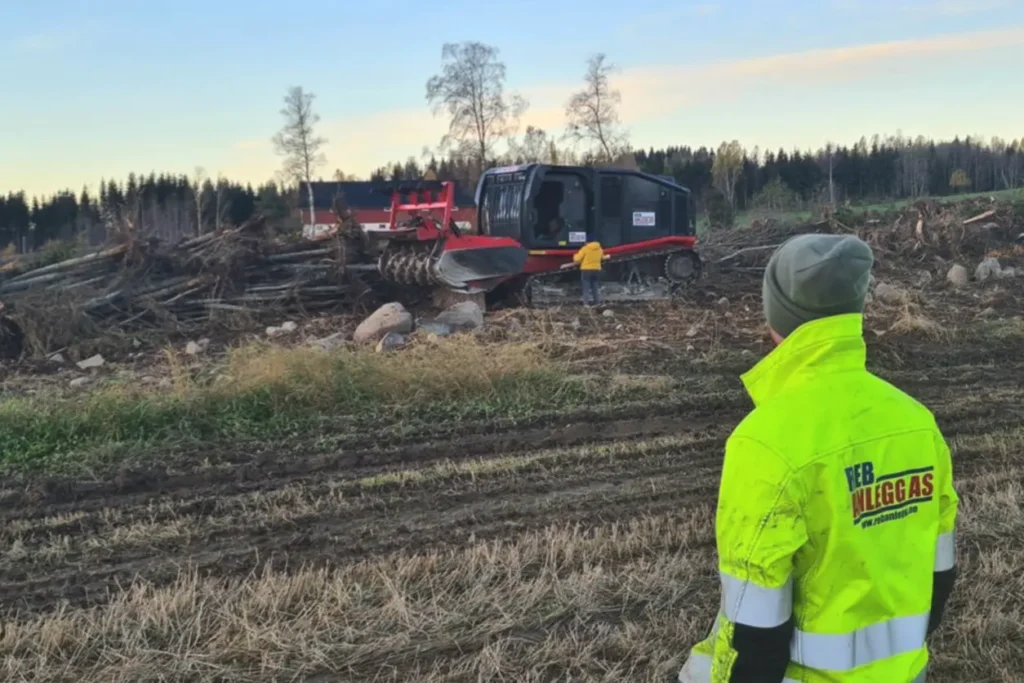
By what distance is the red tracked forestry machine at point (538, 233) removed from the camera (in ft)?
49.4

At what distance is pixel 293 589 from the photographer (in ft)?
15.0

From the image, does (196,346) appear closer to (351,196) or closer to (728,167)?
(351,196)

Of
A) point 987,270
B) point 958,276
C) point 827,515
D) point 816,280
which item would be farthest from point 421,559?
point 987,270

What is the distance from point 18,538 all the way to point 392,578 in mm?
2546

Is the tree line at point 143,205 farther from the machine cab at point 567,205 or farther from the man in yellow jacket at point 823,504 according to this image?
the man in yellow jacket at point 823,504

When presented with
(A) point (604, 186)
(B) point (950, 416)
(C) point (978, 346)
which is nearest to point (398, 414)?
(B) point (950, 416)

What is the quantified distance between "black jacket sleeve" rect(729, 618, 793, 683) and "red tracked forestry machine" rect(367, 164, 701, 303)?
42.5ft

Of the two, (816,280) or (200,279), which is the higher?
(816,280)

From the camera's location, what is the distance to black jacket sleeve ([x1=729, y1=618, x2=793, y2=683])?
195 cm

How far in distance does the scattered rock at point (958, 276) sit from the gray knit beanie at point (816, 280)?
1865 centimetres

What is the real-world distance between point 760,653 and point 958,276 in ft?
64.4

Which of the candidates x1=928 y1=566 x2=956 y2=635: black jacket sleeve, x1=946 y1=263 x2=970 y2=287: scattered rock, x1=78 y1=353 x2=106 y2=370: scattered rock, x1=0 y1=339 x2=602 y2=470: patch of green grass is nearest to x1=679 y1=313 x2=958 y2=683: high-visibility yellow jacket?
x1=928 y1=566 x2=956 y2=635: black jacket sleeve

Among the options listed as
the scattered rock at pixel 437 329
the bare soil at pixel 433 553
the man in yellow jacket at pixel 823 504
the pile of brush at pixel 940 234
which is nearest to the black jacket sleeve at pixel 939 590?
the man in yellow jacket at pixel 823 504

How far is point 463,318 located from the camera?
13664 mm
